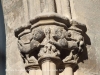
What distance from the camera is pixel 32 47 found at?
2.10 metres

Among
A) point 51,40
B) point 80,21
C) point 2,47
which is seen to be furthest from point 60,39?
point 2,47

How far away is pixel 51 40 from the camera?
2074mm

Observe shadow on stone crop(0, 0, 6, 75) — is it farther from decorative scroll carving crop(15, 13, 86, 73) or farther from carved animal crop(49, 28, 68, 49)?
carved animal crop(49, 28, 68, 49)

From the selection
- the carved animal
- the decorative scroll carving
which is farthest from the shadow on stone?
the carved animal

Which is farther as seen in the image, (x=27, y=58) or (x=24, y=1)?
(x=24, y=1)

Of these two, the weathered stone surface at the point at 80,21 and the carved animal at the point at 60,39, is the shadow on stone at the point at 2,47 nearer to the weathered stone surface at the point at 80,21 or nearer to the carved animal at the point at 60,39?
the weathered stone surface at the point at 80,21

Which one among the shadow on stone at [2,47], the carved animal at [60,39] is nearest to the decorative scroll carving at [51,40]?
the carved animal at [60,39]

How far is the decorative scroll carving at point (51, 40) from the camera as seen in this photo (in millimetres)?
2070

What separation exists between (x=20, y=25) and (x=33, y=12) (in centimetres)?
8

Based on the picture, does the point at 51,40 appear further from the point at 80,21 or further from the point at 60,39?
the point at 80,21

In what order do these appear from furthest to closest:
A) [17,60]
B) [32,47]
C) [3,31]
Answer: [3,31], [17,60], [32,47]

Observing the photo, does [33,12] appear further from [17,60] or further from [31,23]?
[17,60]

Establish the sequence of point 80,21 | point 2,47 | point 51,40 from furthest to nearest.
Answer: point 2,47, point 80,21, point 51,40

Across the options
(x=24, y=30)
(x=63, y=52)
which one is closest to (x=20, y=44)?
(x=24, y=30)
